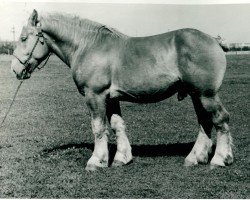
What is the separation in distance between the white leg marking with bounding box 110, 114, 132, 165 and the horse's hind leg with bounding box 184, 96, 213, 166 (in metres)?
1.06

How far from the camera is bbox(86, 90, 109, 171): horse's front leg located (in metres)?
6.79

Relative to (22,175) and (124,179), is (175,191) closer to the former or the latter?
(124,179)

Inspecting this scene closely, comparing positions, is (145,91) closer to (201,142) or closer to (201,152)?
(201,142)

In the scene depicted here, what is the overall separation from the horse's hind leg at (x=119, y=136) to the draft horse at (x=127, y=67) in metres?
0.02

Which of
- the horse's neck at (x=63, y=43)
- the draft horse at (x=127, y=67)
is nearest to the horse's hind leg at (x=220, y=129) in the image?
the draft horse at (x=127, y=67)

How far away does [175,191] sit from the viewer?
577 centimetres

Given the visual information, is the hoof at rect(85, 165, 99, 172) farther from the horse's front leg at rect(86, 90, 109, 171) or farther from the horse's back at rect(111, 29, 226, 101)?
the horse's back at rect(111, 29, 226, 101)

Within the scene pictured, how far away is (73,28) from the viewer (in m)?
7.15

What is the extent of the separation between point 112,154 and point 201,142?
1911mm

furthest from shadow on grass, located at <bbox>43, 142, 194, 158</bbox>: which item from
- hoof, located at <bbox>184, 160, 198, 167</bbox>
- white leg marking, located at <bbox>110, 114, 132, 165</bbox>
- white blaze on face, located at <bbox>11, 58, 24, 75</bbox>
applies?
white blaze on face, located at <bbox>11, 58, 24, 75</bbox>

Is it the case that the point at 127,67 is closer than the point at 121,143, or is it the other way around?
the point at 127,67

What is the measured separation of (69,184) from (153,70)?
2296 millimetres

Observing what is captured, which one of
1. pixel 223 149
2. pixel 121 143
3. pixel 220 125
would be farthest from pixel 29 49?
pixel 223 149

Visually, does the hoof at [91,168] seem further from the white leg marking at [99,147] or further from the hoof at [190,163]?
the hoof at [190,163]
